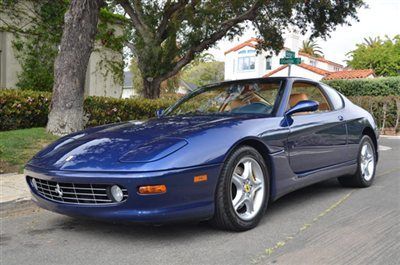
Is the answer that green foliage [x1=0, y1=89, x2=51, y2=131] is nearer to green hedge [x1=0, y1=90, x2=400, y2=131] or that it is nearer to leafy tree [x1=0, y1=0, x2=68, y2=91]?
green hedge [x1=0, y1=90, x2=400, y2=131]

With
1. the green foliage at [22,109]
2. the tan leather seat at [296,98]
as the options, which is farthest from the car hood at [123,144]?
the green foliage at [22,109]

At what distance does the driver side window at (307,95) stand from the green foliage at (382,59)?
39.5 m

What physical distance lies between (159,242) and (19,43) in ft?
39.3

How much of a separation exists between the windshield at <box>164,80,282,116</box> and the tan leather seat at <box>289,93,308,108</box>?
0.19m

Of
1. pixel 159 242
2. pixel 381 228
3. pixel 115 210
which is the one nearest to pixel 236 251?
pixel 159 242

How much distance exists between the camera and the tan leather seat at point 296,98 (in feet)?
16.4

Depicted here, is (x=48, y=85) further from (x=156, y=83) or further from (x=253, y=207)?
(x=253, y=207)

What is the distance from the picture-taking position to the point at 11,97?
29.9 feet

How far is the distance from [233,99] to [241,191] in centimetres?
141

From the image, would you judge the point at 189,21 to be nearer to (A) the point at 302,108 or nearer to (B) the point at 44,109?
(B) the point at 44,109

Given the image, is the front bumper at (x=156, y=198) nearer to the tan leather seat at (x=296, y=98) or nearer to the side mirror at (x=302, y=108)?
the side mirror at (x=302, y=108)

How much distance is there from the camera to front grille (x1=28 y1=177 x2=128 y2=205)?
3.50 metres

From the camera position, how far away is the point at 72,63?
8.51 meters

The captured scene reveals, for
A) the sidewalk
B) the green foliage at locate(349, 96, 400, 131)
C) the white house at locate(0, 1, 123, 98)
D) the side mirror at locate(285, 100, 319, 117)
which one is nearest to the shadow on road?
the sidewalk
